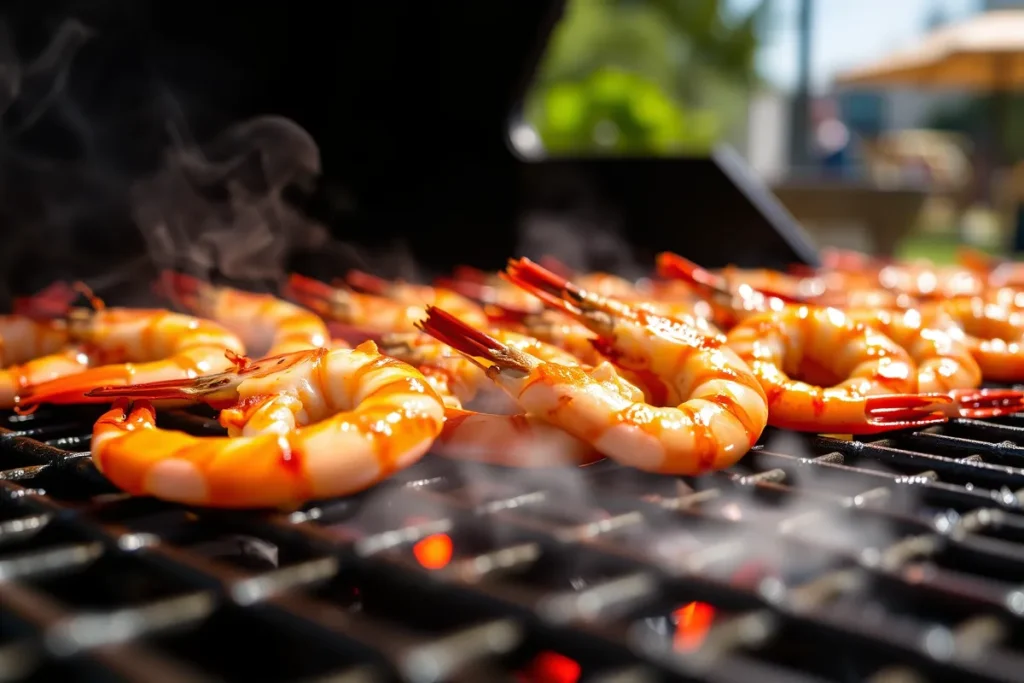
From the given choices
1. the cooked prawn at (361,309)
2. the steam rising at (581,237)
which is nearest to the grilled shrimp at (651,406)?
the cooked prawn at (361,309)

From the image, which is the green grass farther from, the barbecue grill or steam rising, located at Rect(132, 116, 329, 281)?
the barbecue grill

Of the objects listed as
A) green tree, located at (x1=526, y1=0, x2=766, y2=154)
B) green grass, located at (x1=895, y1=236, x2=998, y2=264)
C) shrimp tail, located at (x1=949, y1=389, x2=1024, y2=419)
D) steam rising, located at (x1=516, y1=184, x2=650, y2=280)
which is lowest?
green grass, located at (x1=895, y1=236, x2=998, y2=264)

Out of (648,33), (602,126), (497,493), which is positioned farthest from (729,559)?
(648,33)

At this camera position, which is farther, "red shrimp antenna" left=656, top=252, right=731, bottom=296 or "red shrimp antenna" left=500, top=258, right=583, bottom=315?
"red shrimp antenna" left=656, top=252, right=731, bottom=296

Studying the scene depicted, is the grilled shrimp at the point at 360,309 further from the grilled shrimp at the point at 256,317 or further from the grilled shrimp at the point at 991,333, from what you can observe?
the grilled shrimp at the point at 991,333

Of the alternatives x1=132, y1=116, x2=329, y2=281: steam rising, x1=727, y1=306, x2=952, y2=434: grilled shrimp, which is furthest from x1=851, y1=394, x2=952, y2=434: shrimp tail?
x1=132, y1=116, x2=329, y2=281: steam rising

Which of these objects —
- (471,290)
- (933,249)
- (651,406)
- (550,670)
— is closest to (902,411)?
(651,406)

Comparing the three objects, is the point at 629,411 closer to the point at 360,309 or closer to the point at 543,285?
the point at 543,285

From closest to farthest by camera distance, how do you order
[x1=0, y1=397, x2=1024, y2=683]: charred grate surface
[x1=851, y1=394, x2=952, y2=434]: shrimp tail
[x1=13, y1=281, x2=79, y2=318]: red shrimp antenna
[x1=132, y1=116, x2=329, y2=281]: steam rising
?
1. [x1=0, y1=397, x2=1024, y2=683]: charred grate surface
2. [x1=851, y1=394, x2=952, y2=434]: shrimp tail
3. [x1=13, y1=281, x2=79, y2=318]: red shrimp antenna
4. [x1=132, y1=116, x2=329, y2=281]: steam rising
